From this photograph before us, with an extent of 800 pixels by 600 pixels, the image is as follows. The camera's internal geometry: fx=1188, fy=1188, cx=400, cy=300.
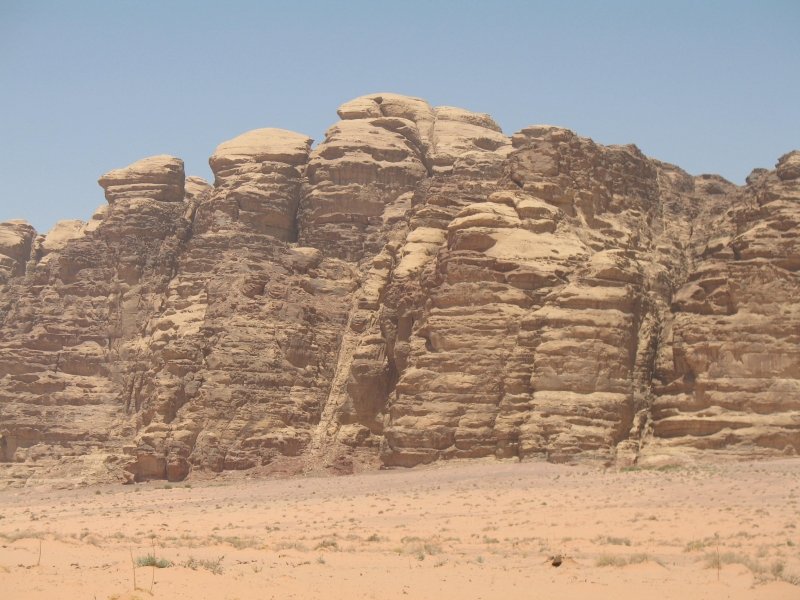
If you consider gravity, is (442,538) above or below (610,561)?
below

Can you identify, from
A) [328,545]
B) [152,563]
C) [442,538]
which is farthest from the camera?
[442,538]

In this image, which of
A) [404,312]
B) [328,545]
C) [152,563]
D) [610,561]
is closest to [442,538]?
[328,545]

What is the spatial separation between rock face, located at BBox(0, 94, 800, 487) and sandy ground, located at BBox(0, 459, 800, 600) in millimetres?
3600

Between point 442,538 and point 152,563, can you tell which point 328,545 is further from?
point 152,563

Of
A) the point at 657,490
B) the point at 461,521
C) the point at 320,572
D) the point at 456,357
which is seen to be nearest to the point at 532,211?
the point at 456,357

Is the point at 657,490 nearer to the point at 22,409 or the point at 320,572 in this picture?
the point at 320,572

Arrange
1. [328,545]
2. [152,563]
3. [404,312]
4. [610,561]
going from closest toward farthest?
[152,563]
[610,561]
[328,545]
[404,312]

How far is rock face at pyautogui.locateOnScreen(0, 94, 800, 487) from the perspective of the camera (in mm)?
43469

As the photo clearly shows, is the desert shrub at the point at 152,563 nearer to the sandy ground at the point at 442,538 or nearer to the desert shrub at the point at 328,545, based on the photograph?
the sandy ground at the point at 442,538

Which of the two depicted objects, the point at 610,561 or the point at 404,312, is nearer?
the point at 610,561

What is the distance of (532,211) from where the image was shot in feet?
161

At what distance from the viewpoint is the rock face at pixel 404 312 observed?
143ft

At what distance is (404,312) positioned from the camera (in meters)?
50.1

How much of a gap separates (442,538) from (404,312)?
22802mm
